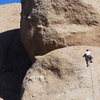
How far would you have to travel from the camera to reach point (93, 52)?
15922 mm

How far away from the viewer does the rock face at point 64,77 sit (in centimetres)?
1458

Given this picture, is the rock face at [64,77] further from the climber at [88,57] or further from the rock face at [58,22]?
the rock face at [58,22]

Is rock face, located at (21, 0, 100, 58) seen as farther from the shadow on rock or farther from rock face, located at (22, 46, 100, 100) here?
the shadow on rock

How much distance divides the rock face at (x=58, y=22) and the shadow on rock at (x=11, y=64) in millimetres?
1800

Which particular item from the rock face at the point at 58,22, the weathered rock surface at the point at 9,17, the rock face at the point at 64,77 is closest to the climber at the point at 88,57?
the rock face at the point at 64,77

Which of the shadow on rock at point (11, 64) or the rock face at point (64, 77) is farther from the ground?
the rock face at point (64, 77)

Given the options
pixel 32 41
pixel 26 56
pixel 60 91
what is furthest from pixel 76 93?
pixel 26 56

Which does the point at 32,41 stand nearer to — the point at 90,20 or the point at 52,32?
the point at 52,32

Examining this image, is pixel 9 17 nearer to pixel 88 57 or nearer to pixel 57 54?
pixel 57 54

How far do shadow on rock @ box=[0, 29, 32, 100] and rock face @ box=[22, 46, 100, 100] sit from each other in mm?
2107

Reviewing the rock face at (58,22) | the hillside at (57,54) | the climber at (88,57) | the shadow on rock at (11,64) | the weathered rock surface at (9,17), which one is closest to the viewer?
the hillside at (57,54)

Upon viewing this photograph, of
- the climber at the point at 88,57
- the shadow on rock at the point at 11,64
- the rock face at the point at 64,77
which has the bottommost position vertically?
the shadow on rock at the point at 11,64

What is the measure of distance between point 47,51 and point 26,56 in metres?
3.61

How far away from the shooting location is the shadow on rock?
59.0 ft
